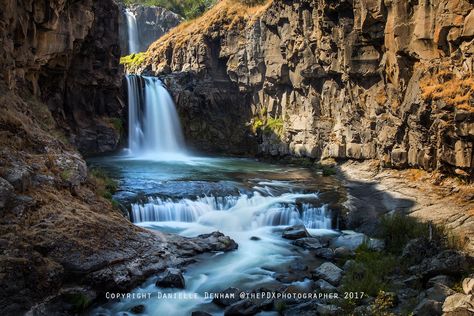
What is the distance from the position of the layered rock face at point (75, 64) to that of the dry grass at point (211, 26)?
28.2ft

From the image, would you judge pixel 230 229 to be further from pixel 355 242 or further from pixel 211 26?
pixel 211 26

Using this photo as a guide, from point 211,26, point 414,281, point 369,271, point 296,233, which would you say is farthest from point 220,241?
point 211,26

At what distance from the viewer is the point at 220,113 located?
36438 millimetres

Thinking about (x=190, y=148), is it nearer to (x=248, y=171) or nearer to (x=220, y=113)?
(x=220, y=113)

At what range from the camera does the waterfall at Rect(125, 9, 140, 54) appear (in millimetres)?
59475

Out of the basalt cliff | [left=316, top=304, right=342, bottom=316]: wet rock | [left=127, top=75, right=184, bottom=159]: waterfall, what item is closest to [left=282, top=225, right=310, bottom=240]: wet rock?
the basalt cliff

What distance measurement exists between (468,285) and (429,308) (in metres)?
1.25

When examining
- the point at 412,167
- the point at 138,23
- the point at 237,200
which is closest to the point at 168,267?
the point at 237,200

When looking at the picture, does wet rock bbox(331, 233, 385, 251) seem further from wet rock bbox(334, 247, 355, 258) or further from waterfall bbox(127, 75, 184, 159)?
waterfall bbox(127, 75, 184, 159)

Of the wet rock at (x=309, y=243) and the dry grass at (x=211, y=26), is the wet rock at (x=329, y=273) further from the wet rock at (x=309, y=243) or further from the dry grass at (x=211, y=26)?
the dry grass at (x=211, y=26)

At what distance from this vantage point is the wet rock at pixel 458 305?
6.85 metres

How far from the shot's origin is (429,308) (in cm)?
778

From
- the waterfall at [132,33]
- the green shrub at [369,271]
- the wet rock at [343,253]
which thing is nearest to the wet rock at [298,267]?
the wet rock at [343,253]

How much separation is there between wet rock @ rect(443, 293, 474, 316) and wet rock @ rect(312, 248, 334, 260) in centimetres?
489
